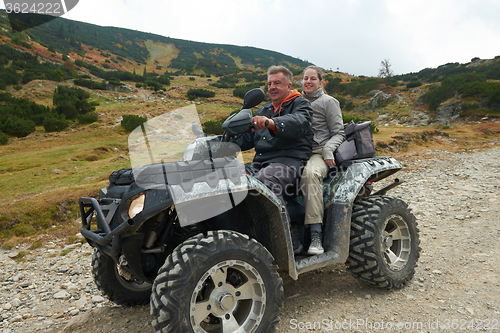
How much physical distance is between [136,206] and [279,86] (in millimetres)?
1812

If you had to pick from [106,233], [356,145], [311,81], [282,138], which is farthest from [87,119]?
[106,233]

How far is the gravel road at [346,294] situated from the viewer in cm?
267

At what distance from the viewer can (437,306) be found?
9.32 feet

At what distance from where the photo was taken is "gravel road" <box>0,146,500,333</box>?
105 inches

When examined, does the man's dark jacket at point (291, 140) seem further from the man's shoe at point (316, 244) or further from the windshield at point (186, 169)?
the man's shoe at point (316, 244)

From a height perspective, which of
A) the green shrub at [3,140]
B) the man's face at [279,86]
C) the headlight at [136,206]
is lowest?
the green shrub at [3,140]

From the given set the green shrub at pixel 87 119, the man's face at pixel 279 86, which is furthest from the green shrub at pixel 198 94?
the man's face at pixel 279 86

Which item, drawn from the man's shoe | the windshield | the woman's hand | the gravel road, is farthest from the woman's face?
the gravel road

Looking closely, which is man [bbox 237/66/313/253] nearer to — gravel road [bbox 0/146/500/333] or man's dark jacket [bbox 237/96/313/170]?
man's dark jacket [bbox 237/96/313/170]

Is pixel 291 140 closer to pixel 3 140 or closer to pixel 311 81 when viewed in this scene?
pixel 311 81

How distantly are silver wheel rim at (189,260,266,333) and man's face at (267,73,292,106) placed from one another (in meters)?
1.70

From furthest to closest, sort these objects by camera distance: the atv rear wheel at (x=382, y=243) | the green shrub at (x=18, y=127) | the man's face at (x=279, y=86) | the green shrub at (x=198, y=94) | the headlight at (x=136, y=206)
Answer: the green shrub at (x=198, y=94) < the green shrub at (x=18, y=127) < the man's face at (x=279, y=86) < the atv rear wheel at (x=382, y=243) < the headlight at (x=136, y=206)

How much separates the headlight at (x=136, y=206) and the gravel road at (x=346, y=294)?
1.27 meters

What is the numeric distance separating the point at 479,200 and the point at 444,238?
9.13 feet
